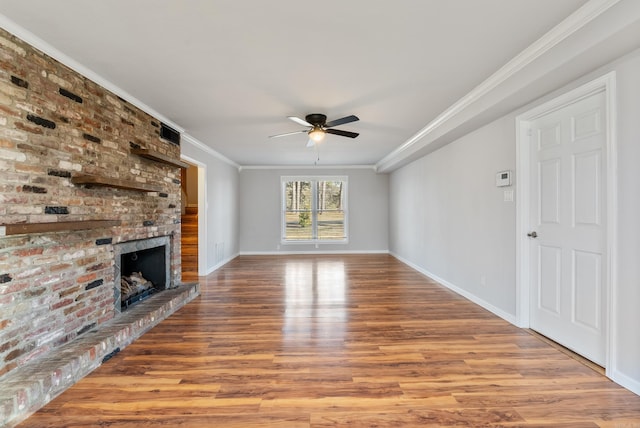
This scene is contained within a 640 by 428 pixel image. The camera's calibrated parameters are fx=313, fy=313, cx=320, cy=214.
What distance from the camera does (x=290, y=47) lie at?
2.39m

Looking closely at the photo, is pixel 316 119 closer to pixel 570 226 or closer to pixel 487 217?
pixel 487 217

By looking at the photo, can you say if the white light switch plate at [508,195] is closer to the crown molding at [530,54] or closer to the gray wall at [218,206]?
the crown molding at [530,54]

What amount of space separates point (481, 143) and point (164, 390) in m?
4.10

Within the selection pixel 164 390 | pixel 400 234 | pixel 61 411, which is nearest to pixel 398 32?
pixel 164 390

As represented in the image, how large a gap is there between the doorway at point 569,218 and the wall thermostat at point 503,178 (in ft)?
0.50

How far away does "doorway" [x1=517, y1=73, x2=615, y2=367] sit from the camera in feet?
7.71

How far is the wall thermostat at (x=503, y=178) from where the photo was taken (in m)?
3.32

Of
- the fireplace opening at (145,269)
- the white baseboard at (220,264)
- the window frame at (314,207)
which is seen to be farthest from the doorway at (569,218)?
the window frame at (314,207)

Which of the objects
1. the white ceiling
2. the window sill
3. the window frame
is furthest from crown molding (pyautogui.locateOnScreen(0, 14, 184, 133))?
the window sill

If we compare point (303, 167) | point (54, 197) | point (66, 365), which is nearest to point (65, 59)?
point (54, 197)

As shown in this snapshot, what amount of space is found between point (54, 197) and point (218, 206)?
4.23m

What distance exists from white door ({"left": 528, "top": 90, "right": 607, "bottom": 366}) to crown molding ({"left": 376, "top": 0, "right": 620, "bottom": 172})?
56 centimetres

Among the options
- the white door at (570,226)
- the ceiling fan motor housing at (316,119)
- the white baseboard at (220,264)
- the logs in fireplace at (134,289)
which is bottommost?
the white baseboard at (220,264)

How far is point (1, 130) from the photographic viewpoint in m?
2.02
